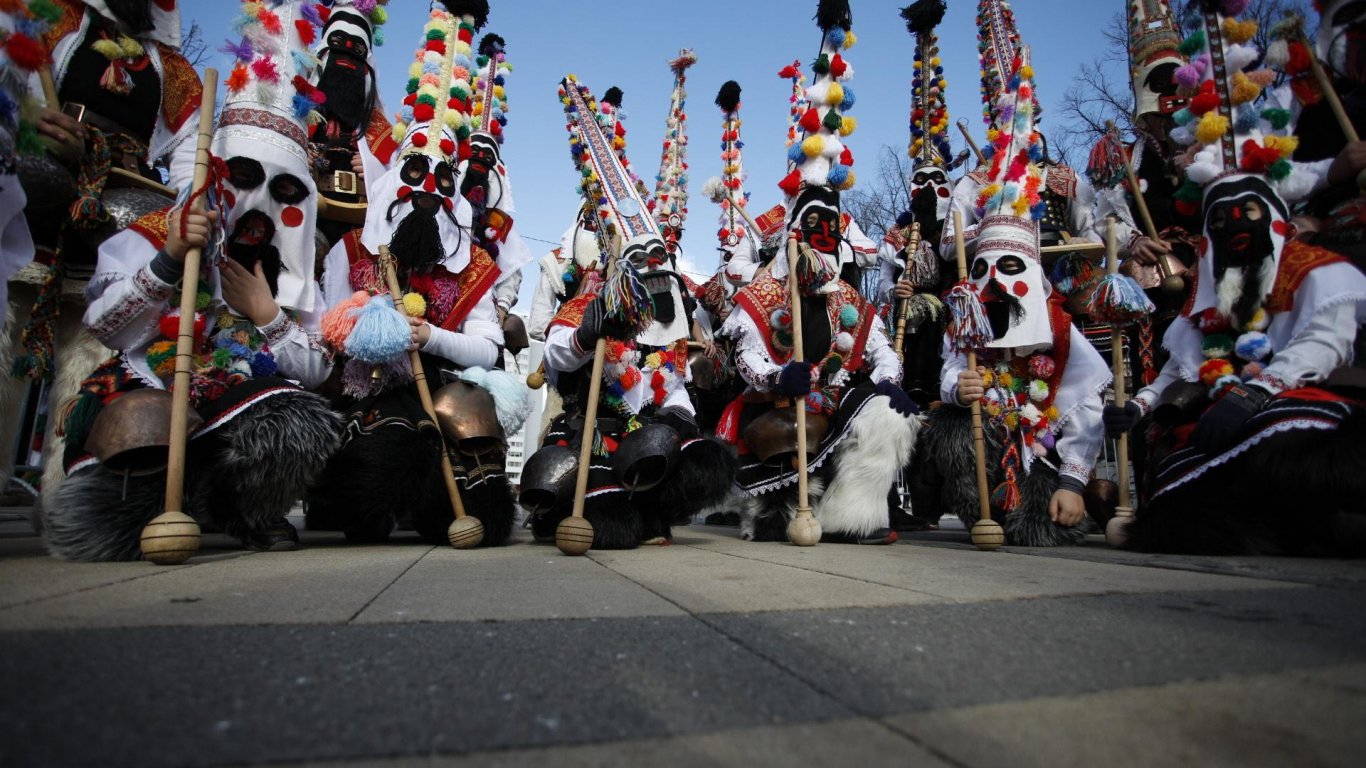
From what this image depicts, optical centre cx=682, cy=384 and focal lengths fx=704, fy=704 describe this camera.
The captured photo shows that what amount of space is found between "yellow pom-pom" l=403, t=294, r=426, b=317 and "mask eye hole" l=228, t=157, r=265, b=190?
78 centimetres

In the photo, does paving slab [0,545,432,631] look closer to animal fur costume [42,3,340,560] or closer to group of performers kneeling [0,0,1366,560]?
animal fur costume [42,3,340,560]

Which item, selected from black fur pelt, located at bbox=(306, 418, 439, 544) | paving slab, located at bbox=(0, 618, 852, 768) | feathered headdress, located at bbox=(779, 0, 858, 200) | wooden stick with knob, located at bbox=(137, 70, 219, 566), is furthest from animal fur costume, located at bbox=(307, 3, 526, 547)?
feathered headdress, located at bbox=(779, 0, 858, 200)

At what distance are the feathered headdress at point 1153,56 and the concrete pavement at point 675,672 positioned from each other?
4.38 meters

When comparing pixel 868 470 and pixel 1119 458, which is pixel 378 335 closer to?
pixel 868 470

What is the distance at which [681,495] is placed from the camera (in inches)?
138

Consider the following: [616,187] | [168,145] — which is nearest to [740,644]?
[616,187]

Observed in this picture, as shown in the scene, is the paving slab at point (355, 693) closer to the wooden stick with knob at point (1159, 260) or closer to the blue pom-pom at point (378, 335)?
the blue pom-pom at point (378, 335)

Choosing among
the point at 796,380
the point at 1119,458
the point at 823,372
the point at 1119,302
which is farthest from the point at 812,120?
the point at 1119,458

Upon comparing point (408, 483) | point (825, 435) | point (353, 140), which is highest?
point (353, 140)

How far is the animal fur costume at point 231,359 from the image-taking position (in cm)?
250

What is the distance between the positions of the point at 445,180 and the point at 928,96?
15.3 feet

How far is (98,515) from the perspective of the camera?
2424 millimetres

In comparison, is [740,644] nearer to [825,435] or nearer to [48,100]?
[825,435]

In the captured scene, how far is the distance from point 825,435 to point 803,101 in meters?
2.22
